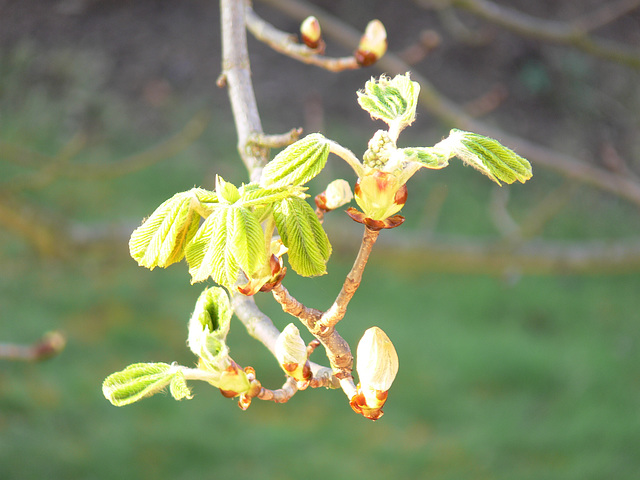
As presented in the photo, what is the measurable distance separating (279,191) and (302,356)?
18 centimetres

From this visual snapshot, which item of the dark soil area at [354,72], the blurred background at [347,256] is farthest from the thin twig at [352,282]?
the dark soil area at [354,72]

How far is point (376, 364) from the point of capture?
57 centimetres

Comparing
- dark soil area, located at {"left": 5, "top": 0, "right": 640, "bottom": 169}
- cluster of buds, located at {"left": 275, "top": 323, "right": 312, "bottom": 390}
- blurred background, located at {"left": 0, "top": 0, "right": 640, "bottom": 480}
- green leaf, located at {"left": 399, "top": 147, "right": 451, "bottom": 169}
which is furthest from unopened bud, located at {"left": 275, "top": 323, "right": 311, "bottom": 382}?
dark soil area, located at {"left": 5, "top": 0, "right": 640, "bottom": 169}

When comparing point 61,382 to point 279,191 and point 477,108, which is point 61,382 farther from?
point 279,191

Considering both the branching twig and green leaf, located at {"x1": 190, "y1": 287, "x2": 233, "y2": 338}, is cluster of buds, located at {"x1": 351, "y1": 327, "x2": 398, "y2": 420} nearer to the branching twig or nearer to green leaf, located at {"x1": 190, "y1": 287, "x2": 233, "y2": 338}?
green leaf, located at {"x1": 190, "y1": 287, "x2": 233, "y2": 338}

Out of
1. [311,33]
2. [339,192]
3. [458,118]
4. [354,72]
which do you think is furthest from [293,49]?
[354,72]

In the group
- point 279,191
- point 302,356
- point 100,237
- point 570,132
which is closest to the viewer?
point 279,191

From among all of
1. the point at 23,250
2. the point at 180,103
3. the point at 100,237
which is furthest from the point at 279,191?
the point at 180,103

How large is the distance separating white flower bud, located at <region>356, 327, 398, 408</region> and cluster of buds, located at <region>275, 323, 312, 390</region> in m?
0.06

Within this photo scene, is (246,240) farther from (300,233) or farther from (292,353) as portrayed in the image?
(292,353)

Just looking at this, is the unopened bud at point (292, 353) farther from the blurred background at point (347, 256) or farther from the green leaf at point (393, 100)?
the blurred background at point (347, 256)

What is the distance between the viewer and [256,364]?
2.71 meters

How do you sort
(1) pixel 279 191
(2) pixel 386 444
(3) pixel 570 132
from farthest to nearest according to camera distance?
(3) pixel 570 132
(2) pixel 386 444
(1) pixel 279 191

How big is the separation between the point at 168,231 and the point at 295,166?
12 cm
